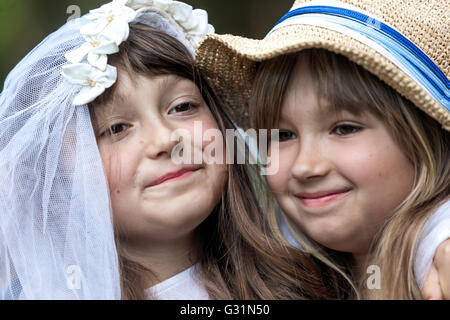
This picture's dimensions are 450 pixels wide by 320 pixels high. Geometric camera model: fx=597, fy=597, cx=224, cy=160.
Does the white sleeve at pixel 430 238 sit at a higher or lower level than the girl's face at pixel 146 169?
lower

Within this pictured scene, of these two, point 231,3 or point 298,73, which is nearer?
point 298,73

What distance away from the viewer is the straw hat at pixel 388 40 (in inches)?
51.4

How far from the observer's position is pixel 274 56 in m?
1.40

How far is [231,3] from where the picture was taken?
3496 mm

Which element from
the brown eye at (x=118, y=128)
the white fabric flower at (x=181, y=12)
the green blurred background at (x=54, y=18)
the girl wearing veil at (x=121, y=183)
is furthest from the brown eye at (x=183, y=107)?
the green blurred background at (x=54, y=18)

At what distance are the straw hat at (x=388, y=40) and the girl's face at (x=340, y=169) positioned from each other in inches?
3.7

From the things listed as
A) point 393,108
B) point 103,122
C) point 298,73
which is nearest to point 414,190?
point 393,108

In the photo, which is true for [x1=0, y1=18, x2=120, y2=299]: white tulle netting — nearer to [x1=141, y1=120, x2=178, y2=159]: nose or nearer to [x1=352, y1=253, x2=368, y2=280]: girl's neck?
[x1=141, y1=120, x2=178, y2=159]: nose

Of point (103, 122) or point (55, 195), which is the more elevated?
point (103, 122)

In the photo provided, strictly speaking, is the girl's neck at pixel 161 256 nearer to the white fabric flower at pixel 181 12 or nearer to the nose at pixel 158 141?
the nose at pixel 158 141

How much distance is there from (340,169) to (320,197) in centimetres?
9

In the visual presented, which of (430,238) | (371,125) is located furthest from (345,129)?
(430,238)

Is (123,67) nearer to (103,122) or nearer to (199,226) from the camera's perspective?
(103,122)

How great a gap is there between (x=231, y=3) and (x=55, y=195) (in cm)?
238
